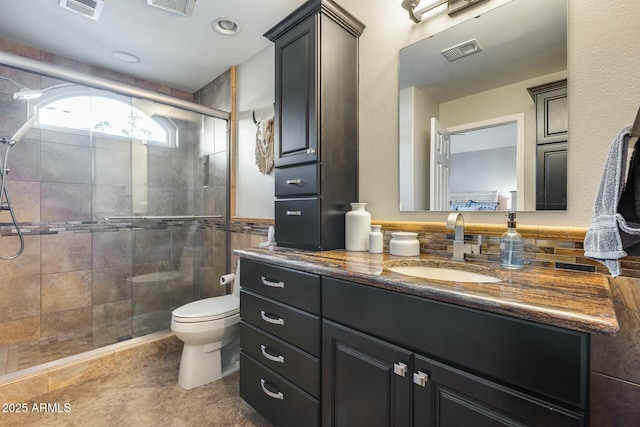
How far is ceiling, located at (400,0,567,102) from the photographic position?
1.10 m

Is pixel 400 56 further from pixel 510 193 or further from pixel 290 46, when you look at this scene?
pixel 510 193

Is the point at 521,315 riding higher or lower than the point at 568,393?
higher

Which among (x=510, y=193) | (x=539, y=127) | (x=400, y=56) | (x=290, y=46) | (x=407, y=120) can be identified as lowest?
(x=510, y=193)

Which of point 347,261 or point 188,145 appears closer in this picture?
point 347,261

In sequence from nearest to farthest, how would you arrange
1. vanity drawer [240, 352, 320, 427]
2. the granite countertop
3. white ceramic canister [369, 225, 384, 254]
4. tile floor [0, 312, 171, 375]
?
the granite countertop
vanity drawer [240, 352, 320, 427]
white ceramic canister [369, 225, 384, 254]
tile floor [0, 312, 171, 375]

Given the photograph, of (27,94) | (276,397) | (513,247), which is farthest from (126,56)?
(513,247)

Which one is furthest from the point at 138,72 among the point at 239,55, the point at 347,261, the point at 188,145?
the point at 347,261

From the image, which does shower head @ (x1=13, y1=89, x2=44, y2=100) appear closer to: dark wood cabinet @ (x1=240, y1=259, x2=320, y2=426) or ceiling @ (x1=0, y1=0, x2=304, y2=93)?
ceiling @ (x1=0, y1=0, x2=304, y2=93)

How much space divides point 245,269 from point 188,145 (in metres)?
1.77

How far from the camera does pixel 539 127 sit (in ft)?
3.69

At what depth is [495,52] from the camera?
1.24 meters

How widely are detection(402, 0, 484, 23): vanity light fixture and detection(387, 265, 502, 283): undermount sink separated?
46.5 inches

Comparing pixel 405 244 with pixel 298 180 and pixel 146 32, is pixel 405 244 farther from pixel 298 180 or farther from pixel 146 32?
pixel 146 32

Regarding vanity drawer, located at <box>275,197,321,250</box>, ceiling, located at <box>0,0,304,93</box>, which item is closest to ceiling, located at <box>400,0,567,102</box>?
vanity drawer, located at <box>275,197,321,250</box>
